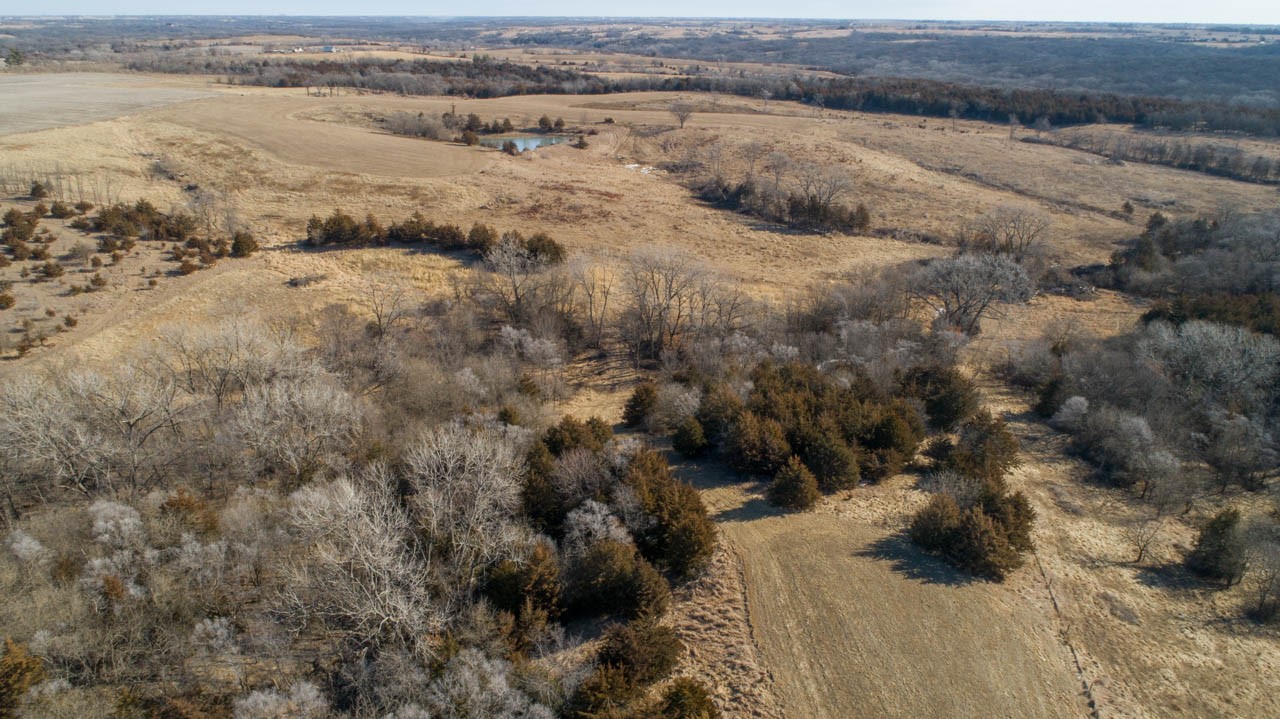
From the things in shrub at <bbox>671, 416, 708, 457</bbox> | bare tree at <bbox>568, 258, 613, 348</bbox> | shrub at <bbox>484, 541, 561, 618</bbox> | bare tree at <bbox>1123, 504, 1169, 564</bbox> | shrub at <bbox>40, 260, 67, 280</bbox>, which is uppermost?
shrub at <bbox>40, 260, 67, 280</bbox>

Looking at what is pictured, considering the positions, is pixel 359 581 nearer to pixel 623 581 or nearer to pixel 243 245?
pixel 623 581

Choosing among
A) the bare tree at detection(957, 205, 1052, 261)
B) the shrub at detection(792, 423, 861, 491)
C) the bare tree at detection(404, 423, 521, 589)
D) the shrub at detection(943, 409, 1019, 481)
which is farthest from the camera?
the bare tree at detection(957, 205, 1052, 261)

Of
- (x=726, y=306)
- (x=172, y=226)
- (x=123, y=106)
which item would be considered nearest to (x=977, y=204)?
(x=726, y=306)

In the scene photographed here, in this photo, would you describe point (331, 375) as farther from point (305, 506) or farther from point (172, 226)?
point (172, 226)

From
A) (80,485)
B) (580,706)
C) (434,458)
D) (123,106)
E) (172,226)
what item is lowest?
(580,706)

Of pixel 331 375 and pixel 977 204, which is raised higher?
pixel 977 204

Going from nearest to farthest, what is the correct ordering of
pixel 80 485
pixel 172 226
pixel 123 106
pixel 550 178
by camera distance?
pixel 80 485, pixel 172 226, pixel 550 178, pixel 123 106

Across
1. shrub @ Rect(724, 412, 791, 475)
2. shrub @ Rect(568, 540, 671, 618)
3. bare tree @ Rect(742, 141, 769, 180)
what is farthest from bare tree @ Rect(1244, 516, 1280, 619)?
bare tree @ Rect(742, 141, 769, 180)

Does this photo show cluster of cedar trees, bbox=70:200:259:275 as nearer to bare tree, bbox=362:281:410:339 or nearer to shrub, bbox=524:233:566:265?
bare tree, bbox=362:281:410:339
